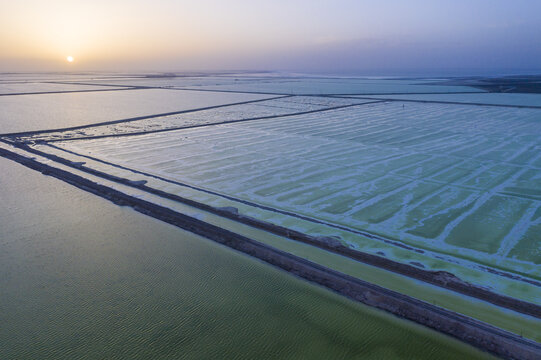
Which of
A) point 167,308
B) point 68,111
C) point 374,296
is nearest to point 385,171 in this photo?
point 374,296

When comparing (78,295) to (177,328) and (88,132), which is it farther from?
(88,132)

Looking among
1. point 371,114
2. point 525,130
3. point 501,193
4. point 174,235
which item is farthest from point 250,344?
point 371,114

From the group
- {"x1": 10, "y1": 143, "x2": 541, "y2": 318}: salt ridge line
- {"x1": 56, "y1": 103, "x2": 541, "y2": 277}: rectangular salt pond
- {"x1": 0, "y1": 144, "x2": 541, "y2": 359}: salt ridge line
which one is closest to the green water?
{"x1": 0, "y1": 144, "x2": 541, "y2": 359}: salt ridge line

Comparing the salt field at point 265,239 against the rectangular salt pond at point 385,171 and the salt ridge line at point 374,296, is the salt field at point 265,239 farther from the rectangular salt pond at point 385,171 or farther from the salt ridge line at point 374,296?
the salt ridge line at point 374,296

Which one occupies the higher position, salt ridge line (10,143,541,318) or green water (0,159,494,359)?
salt ridge line (10,143,541,318)

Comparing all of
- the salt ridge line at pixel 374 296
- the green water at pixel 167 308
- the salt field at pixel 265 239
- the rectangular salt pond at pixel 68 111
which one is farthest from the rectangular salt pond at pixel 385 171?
the rectangular salt pond at pixel 68 111

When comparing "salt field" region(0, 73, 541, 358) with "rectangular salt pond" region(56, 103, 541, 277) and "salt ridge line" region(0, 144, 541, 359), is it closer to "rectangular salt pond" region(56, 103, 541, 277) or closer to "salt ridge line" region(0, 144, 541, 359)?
"rectangular salt pond" region(56, 103, 541, 277)
